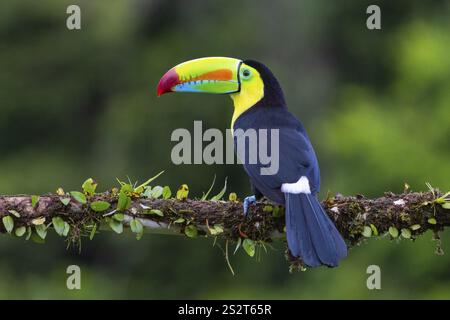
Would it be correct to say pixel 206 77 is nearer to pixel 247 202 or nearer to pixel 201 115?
pixel 247 202

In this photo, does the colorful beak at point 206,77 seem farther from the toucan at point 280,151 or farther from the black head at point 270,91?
the black head at point 270,91

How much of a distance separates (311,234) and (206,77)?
1.61 meters

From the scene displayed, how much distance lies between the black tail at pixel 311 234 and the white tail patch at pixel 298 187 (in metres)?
0.06

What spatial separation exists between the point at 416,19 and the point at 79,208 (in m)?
7.71

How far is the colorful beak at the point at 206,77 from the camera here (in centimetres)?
595

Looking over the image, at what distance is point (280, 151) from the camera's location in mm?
5262

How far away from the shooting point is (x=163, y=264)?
1133cm

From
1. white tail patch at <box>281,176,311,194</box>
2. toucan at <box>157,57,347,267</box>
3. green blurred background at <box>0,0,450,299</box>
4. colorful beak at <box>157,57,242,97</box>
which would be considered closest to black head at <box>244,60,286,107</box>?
toucan at <box>157,57,347,267</box>

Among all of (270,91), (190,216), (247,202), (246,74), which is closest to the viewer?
(190,216)

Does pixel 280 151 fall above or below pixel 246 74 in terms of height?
below

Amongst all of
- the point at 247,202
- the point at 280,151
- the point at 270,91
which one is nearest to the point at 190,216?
the point at 247,202

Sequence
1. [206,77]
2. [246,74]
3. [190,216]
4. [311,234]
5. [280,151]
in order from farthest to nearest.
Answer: [206,77] → [246,74] → [280,151] → [190,216] → [311,234]

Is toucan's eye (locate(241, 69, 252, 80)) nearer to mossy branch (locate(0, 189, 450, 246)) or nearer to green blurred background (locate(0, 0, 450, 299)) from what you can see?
mossy branch (locate(0, 189, 450, 246))

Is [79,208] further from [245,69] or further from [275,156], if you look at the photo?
[245,69]
